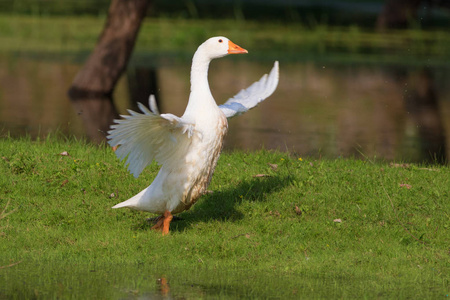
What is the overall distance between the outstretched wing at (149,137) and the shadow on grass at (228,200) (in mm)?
902

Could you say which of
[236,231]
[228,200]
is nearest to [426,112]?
[228,200]

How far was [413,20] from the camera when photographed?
100 ft

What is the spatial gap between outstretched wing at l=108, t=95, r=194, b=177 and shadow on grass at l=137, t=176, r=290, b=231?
0.90 metres

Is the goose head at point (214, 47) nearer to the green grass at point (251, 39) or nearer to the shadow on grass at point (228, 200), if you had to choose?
the shadow on grass at point (228, 200)

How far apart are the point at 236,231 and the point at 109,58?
8.90 metres

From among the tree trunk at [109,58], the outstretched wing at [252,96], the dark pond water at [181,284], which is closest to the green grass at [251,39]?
the tree trunk at [109,58]

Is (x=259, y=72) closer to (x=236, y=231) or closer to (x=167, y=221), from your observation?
(x=236, y=231)

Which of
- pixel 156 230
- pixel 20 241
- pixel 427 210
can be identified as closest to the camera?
pixel 20 241

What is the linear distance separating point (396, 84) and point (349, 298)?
46.5ft

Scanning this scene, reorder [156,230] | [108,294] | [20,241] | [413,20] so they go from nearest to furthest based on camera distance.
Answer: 1. [108,294]
2. [20,241]
3. [156,230]
4. [413,20]

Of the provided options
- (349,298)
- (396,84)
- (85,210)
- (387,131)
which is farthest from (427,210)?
(396,84)

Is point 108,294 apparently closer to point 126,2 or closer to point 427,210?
point 427,210

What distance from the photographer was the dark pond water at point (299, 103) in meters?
12.4

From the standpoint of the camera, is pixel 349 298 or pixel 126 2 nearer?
pixel 349 298
